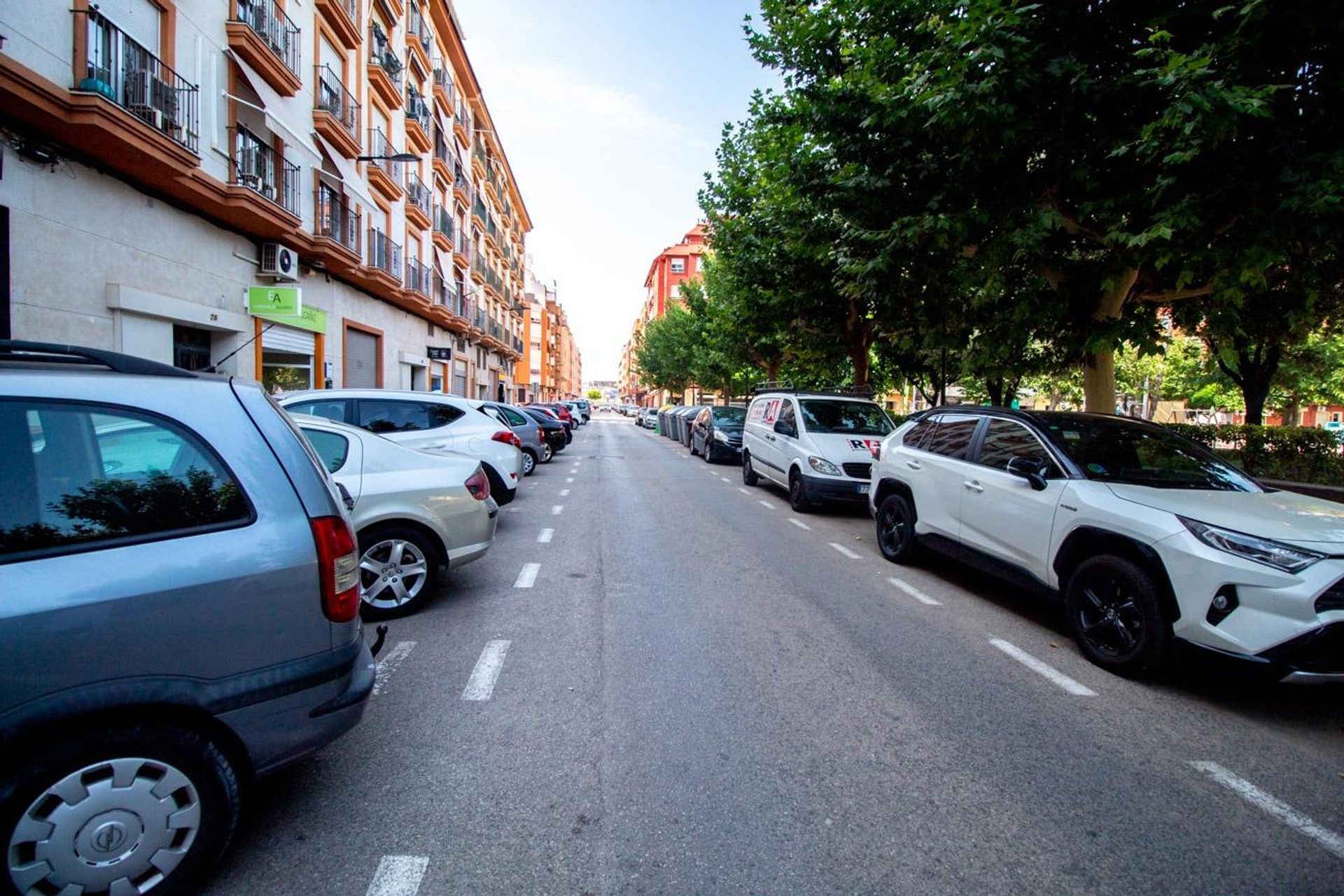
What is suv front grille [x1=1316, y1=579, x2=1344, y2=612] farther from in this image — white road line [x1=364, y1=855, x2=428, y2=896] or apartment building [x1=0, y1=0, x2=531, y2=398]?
apartment building [x1=0, y1=0, x2=531, y2=398]

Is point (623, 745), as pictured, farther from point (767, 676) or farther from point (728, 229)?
point (728, 229)

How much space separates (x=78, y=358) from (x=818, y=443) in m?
9.03

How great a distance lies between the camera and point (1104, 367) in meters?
9.39

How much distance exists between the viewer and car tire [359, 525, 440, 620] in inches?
197


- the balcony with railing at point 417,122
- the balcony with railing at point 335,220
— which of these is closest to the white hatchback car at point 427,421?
the balcony with railing at point 335,220

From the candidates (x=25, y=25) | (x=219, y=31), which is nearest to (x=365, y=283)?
(x=219, y=31)

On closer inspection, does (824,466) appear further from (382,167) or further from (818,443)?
(382,167)

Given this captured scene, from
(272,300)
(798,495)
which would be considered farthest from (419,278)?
(798,495)

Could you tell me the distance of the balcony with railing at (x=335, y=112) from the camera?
15.6 meters

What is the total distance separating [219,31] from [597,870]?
50.1 feet

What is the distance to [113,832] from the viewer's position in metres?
1.93

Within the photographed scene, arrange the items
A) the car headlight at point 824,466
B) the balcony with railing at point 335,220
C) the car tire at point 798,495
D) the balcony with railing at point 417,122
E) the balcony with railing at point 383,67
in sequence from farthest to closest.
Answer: the balcony with railing at point 417,122 < the balcony with railing at point 383,67 < the balcony with railing at point 335,220 < the car tire at point 798,495 < the car headlight at point 824,466

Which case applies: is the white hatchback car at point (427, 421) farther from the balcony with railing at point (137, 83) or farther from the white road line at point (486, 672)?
the balcony with railing at point (137, 83)

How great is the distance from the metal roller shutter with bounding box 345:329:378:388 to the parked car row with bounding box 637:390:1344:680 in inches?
648
